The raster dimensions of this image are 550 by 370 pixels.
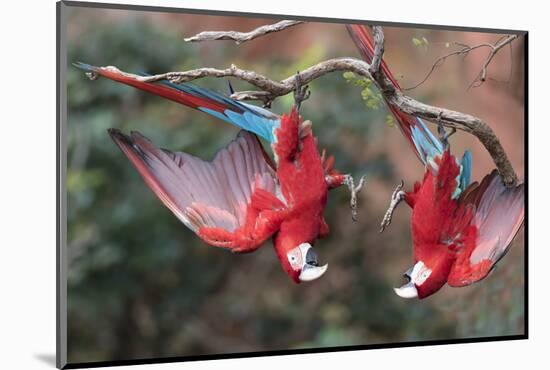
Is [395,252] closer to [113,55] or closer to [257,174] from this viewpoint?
[257,174]

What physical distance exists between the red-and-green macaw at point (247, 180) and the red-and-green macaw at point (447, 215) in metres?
0.51

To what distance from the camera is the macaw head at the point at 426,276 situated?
543 centimetres

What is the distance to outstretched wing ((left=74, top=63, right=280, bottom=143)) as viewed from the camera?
15.9ft

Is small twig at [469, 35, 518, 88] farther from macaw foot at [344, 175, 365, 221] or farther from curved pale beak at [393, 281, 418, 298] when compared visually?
curved pale beak at [393, 281, 418, 298]

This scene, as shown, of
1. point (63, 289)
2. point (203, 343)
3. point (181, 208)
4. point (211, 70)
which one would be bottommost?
point (203, 343)

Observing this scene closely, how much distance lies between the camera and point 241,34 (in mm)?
5055

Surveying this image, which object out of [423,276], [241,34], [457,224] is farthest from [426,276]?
[241,34]

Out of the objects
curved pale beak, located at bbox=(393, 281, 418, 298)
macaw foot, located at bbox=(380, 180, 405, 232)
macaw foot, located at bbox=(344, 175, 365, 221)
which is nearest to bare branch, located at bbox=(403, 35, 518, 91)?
macaw foot, located at bbox=(380, 180, 405, 232)

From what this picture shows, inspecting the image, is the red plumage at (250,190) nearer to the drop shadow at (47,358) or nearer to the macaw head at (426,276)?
the macaw head at (426,276)

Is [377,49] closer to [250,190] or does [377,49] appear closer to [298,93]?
[298,93]

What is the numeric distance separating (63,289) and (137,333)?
17.6 inches

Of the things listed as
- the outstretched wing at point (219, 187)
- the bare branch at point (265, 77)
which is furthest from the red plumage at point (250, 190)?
the bare branch at point (265, 77)

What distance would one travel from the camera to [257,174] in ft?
16.6

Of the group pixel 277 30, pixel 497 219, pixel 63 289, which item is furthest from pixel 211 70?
pixel 497 219
